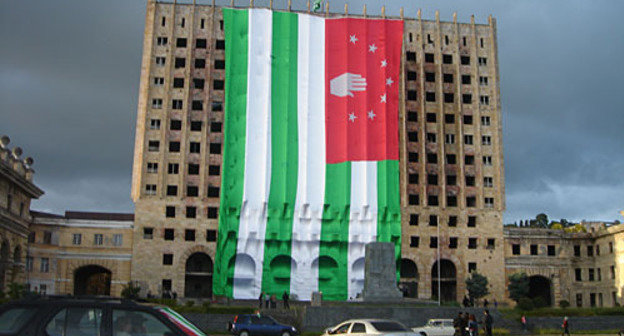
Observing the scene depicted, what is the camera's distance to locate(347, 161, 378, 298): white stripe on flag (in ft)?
241

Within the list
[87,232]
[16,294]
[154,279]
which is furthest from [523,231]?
[16,294]

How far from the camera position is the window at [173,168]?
251 feet

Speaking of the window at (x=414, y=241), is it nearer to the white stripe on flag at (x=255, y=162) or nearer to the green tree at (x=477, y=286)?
the green tree at (x=477, y=286)

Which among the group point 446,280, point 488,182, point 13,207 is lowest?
point 446,280

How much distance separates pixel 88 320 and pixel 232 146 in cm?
6609

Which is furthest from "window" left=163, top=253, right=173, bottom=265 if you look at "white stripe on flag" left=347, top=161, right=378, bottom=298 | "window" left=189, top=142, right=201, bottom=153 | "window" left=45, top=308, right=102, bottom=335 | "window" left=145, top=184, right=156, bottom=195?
"window" left=45, top=308, right=102, bottom=335

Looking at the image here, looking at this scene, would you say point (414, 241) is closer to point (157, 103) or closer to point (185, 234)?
point (185, 234)

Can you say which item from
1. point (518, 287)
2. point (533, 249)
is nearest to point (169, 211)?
point (518, 287)

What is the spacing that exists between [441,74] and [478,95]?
5489mm

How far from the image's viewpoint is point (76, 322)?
384 inches

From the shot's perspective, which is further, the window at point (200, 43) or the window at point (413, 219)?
the window at point (200, 43)

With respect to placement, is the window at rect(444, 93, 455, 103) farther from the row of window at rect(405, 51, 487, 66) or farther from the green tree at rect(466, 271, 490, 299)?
the green tree at rect(466, 271, 490, 299)

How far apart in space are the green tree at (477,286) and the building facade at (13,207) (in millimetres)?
46022

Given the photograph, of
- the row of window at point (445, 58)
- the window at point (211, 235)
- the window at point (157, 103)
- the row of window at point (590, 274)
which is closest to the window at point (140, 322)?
the window at point (211, 235)
